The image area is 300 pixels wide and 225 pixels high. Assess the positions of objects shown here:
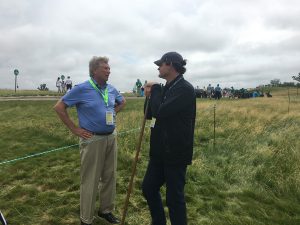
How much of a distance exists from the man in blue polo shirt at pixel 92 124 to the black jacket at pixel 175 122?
1.05 m

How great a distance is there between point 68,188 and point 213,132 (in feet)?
21.0

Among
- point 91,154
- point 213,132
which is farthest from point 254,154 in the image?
point 91,154

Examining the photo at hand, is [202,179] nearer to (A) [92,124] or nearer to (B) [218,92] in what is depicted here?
(A) [92,124]

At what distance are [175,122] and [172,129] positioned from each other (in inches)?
3.6

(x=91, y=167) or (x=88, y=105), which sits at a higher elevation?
(x=88, y=105)

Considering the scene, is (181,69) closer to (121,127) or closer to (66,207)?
(66,207)

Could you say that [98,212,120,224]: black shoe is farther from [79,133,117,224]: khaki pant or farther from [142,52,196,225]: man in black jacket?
[142,52,196,225]: man in black jacket

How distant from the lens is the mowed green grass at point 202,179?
19.5 feet

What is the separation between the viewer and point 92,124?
5.23 metres

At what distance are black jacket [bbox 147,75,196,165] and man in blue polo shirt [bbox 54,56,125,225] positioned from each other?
41.4 inches

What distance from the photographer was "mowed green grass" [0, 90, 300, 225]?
593cm

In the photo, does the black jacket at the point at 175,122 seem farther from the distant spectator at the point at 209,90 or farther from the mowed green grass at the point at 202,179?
the distant spectator at the point at 209,90

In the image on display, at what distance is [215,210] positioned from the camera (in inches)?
243

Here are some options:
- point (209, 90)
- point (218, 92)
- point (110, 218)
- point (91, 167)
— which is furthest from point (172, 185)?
point (209, 90)
